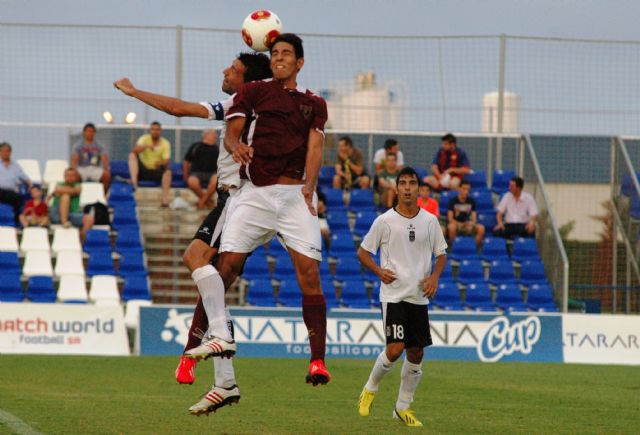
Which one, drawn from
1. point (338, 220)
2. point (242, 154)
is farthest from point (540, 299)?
point (242, 154)

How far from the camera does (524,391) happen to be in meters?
15.0

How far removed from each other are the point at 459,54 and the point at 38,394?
51.0 ft

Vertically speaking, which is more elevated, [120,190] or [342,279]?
[120,190]

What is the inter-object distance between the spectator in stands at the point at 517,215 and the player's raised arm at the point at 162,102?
1614 cm

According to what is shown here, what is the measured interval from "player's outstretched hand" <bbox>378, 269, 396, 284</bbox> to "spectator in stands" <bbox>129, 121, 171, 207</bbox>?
13.3 metres

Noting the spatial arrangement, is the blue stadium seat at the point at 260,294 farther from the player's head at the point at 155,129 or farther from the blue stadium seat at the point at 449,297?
the player's head at the point at 155,129

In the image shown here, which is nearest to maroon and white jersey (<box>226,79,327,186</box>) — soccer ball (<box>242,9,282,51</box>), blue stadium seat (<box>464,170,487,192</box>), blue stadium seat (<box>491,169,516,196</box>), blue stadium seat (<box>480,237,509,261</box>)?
soccer ball (<box>242,9,282,51</box>)

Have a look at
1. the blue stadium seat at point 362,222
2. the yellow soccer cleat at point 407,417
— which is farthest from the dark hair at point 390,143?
the yellow soccer cleat at point 407,417

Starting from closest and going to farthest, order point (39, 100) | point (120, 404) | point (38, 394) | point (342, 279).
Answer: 1. point (120, 404)
2. point (38, 394)
3. point (342, 279)
4. point (39, 100)

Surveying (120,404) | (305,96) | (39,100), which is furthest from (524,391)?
(39,100)

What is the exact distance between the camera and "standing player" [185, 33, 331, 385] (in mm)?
8898

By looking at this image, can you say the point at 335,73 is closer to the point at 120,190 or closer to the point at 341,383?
the point at 120,190

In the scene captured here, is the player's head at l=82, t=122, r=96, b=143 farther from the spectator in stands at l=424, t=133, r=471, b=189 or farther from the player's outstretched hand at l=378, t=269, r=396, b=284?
the player's outstretched hand at l=378, t=269, r=396, b=284

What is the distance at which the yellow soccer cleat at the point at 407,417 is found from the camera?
36.0 feet
